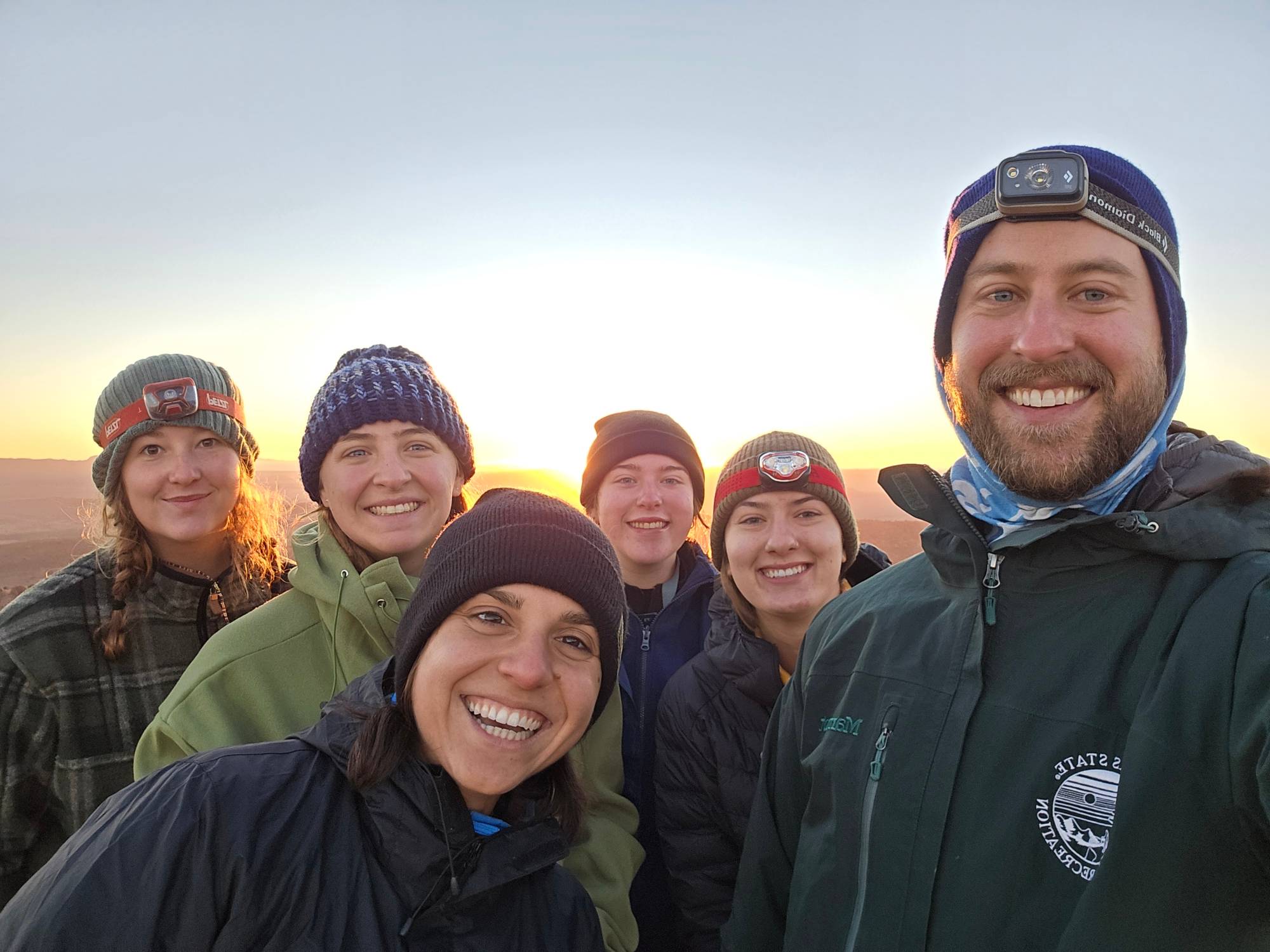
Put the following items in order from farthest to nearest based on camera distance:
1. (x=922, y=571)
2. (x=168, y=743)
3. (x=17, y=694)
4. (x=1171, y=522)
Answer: (x=17, y=694) < (x=168, y=743) < (x=922, y=571) < (x=1171, y=522)

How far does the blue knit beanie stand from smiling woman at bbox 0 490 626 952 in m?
0.95

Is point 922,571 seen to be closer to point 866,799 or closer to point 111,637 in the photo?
point 866,799

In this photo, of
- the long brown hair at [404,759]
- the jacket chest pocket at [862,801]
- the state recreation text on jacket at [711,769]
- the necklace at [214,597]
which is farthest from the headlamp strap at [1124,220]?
the necklace at [214,597]

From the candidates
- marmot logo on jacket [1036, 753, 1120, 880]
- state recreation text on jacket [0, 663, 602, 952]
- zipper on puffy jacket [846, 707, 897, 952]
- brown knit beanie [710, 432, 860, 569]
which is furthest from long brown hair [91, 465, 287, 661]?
marmot logo on jacket [1036, 753, 1120, 880]

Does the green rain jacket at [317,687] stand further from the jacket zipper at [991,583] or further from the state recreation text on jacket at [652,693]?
the jacket zipper at [991,583]

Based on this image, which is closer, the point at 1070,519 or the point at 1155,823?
the point at 1155,823

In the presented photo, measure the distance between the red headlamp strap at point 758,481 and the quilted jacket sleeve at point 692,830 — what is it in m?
0.90

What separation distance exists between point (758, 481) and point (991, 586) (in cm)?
164

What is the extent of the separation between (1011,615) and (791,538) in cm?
153

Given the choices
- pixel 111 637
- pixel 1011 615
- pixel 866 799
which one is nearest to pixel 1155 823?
pixel 1011 615

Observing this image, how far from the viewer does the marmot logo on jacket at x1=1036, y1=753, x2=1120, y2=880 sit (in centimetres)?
139

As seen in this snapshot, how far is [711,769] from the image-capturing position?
2910 millimetres

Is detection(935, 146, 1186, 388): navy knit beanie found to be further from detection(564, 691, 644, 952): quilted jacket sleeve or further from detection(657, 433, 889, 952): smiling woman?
detection(564, 691, 644, 952): quilted jacket sleeve

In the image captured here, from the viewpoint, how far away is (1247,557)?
1.40 metres
